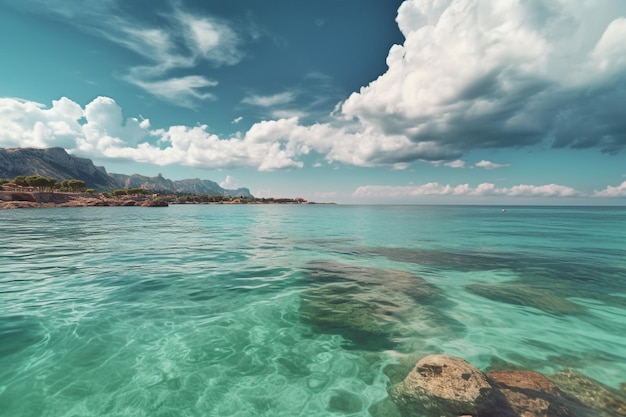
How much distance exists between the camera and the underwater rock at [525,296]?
13430 millimetres

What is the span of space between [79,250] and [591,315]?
119 feet

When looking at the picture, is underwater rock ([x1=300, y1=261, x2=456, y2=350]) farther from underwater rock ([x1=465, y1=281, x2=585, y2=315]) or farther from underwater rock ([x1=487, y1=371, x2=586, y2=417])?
Answer: underwater rock ([x1=487, y1=371, x2=586, y2=417])

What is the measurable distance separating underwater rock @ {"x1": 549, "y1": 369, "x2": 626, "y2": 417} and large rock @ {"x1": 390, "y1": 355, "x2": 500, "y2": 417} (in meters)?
2.43

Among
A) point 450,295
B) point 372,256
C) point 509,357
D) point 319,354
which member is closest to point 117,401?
point 319,354

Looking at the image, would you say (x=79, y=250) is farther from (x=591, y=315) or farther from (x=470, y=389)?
(x=591, y=315)

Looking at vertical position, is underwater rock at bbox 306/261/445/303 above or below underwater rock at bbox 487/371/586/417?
below

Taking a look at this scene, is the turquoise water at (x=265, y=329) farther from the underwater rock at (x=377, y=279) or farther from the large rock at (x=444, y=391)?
the large rock at (x=444, y=391)

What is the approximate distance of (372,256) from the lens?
25.7 meters

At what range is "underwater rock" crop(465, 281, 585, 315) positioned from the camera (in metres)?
13.4

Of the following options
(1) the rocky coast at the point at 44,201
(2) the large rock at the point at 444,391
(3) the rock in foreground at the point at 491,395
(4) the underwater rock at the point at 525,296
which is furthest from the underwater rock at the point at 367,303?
(1) the rocky coast at the point at 44,201

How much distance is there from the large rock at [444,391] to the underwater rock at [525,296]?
9.60 meters

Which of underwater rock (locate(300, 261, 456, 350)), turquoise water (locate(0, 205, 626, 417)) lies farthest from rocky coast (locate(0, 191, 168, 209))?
underwater rock (locate(300, 261, 456, 350))

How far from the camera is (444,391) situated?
6.46 metres

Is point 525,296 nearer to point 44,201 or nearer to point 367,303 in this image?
point 367,303
